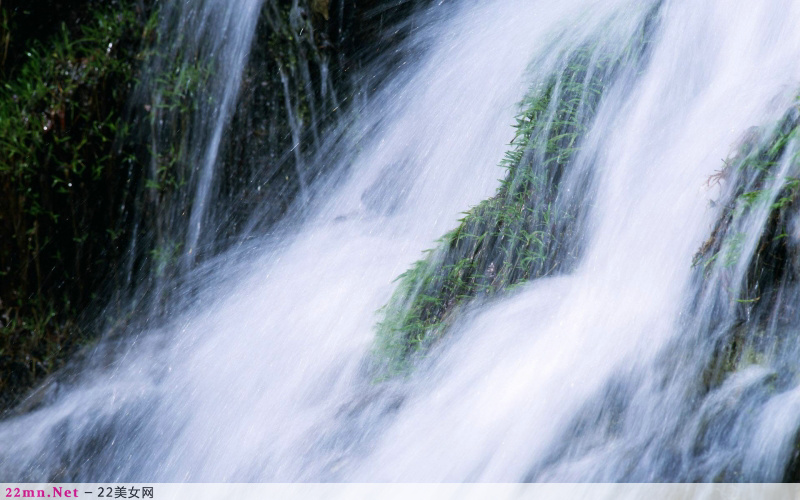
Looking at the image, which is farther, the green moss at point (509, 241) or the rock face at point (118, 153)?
the rock face at point (118, 153)

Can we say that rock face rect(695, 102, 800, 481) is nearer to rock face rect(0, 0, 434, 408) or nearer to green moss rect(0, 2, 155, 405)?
rock face rect(0, 0, 434, 408)

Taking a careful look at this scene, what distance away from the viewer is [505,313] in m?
3.23

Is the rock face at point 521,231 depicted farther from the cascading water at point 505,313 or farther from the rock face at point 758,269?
the rock face at point 758,269

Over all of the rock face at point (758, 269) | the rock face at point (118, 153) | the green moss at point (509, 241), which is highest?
the rock face at point (118, 153)

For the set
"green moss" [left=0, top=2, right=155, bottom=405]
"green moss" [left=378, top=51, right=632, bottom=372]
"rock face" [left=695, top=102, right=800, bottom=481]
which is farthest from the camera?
"green moss" [left=0, top=2, right=155, bottom=405]

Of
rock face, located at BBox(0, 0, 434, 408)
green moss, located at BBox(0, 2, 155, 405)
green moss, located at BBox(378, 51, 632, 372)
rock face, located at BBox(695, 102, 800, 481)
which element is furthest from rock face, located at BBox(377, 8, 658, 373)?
green moss, located at BBox(0, 2, 155, 405)

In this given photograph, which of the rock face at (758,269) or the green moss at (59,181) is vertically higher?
the green moss at (59,181)

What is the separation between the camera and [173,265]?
177 inches

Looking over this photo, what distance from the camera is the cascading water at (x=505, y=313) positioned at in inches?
106

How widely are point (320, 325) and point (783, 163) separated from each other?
234cm

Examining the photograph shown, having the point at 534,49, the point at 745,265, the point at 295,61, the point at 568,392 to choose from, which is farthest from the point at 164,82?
the point at 745,265

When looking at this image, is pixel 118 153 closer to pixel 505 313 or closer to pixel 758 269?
pixel 505 313

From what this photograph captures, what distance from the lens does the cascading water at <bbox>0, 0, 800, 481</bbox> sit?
2.70 metres

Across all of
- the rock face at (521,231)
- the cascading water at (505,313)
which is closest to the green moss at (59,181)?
the cascading water at (505,313)
